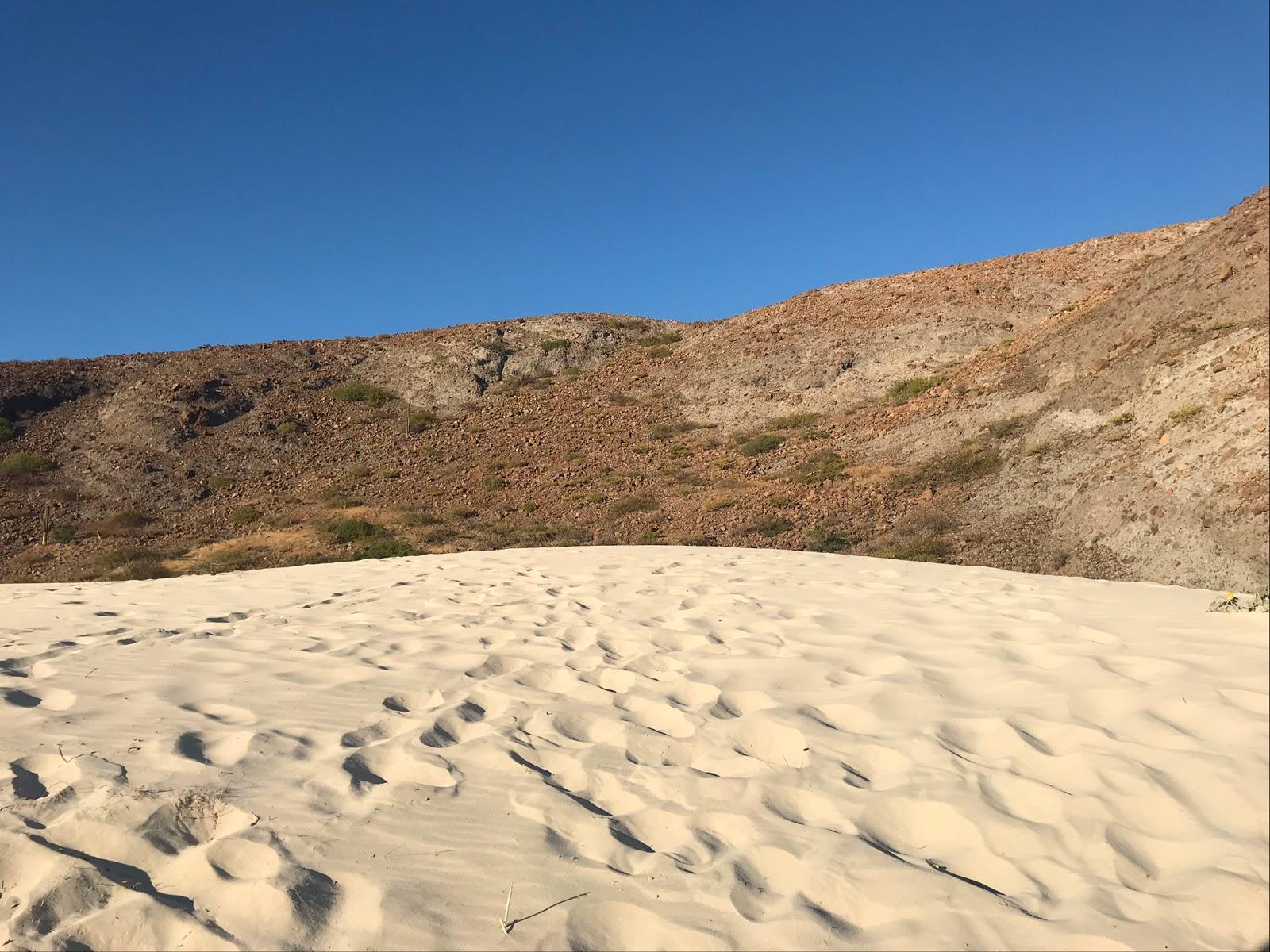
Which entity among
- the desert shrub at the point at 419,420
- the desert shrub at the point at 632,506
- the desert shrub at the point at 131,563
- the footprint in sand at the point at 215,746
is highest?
the desert shrub at the point at 419,420

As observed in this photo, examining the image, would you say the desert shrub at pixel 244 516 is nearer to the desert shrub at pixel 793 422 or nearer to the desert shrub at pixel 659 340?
the desert shrub at pixel 793 422

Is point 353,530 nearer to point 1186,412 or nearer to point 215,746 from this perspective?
point 215,746

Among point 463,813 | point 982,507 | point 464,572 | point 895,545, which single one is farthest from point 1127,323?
point 463,813

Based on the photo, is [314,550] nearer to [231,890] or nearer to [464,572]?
[464,572]

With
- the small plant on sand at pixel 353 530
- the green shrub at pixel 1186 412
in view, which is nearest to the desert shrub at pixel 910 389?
the green shrub at pixel 1186 412

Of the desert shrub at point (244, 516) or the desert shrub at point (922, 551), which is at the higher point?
the desert shrub at point (244, 516)

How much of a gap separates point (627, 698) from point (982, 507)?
12386mm

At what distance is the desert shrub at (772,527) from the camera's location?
1726 centimetres

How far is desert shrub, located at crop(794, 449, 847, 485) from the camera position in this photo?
2000 centimetres

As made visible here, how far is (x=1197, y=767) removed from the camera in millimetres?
3354

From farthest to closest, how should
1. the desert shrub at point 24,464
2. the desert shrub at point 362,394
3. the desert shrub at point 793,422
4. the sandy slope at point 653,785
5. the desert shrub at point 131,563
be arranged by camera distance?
the desert shrub at point 362,394, the desert shrub at point 793,422, the desert shrub at point 24,464, the desert shrub at point 131,563, the sandy slope at point 653,785

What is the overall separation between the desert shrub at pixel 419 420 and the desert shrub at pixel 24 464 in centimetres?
1067

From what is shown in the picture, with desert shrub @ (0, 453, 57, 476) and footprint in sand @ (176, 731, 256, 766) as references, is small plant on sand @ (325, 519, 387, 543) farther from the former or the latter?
footprint in sand @ (176, 731, 256, 766)

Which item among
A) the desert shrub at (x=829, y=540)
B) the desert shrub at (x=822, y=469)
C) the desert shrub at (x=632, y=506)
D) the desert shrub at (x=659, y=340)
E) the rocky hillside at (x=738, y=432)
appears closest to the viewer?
the rocky hillside at (x=738, y=432)
